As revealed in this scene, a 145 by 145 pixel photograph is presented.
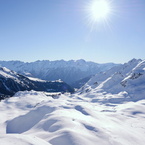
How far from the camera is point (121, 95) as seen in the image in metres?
111

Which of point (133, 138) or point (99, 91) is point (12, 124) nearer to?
point (133, 138)

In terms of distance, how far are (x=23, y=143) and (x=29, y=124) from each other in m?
23.8

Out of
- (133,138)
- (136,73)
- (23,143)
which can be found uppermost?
(136,73)

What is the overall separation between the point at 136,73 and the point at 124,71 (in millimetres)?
33549

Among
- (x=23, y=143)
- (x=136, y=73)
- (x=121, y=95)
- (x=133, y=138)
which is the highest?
(x=136, y=73)

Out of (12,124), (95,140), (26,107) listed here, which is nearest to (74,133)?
(95,140)

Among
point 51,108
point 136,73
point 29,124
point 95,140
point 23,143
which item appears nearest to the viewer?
point 23,143

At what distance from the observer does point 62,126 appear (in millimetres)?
35125

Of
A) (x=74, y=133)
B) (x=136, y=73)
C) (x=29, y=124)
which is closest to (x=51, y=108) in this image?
(x=29, y=124)

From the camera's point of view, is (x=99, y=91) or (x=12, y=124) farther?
(x=99, y=91)

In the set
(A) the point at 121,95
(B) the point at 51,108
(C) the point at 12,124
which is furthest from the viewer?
(A) the point at 121,95

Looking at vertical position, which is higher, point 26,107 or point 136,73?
point 136,73

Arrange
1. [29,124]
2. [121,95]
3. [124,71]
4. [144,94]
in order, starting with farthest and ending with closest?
[124,71], [121,95], [144,94], [29,124]

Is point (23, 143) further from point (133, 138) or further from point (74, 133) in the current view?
point (133, 138)
